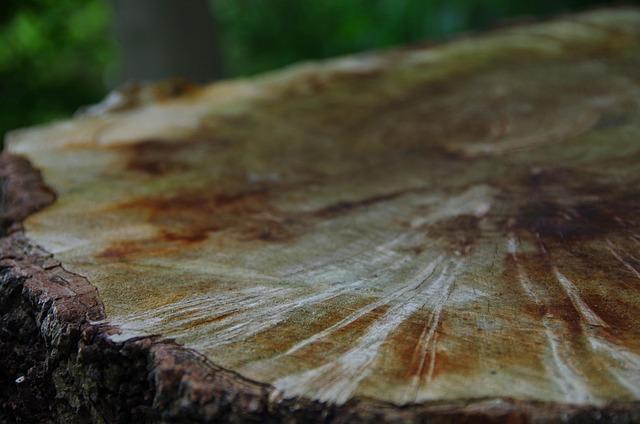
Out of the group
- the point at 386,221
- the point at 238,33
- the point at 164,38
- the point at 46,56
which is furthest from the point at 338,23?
the point at 386,221

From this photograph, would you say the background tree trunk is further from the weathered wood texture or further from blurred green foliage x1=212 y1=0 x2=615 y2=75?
the weathered wood texture

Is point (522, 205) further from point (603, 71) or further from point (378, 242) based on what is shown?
point (603, 71)

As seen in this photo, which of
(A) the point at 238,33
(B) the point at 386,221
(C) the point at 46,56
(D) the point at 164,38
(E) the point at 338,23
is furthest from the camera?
(C) the point at 46,56

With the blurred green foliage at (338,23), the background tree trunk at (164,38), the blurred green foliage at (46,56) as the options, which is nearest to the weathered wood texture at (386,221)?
the blurred green foliage at (338,23)

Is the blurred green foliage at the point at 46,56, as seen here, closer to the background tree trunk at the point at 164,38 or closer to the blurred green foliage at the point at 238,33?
the blurred green foliage at the point at 238,33

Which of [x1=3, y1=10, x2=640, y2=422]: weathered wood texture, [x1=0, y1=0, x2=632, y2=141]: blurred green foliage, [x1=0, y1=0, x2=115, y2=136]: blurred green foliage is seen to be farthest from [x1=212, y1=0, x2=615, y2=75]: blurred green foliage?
[x1=0, y1=0, x2=115, y2=136]: blurred green foliage

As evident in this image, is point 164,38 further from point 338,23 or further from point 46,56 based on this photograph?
point 46,56
